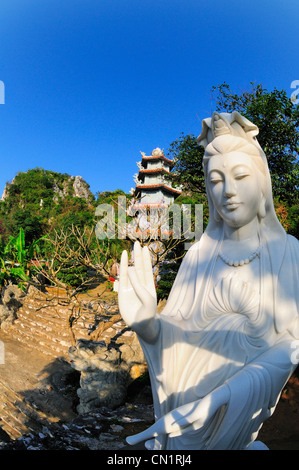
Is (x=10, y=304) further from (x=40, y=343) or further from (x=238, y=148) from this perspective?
(x=238, y=148)

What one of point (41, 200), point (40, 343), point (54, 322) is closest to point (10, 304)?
point (54, 322)

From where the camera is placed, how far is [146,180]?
68.5 feet

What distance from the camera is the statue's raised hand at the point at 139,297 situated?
160cm

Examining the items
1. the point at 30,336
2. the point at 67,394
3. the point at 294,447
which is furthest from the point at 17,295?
the point at 294,447

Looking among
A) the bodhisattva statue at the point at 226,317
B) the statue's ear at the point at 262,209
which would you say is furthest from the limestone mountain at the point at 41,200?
the statue's ear at the point at 262,209

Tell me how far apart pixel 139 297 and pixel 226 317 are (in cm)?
54

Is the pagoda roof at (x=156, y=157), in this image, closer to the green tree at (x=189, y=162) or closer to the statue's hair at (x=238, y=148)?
the green tree at (x=189, y=162)

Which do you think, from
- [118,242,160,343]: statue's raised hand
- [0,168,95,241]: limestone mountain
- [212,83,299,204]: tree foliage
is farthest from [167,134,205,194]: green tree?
[0,168,95,241]: limestone mountain

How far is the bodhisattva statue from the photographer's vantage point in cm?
149

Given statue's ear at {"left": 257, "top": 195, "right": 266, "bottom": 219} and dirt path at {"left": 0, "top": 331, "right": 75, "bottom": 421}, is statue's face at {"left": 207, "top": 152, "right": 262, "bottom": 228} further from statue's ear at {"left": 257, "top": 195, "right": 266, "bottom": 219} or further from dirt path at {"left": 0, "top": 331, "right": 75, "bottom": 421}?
dirt path at {"left": 0, "top": 331, "right": 75, "bottom": 421}
